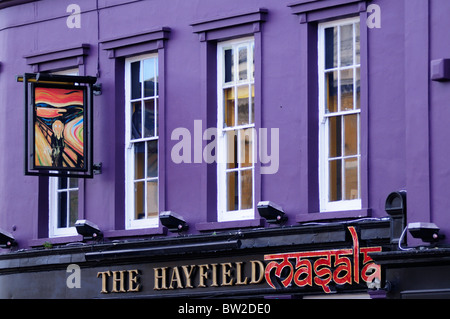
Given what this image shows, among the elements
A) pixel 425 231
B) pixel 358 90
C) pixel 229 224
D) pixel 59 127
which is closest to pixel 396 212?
pixel 425 231

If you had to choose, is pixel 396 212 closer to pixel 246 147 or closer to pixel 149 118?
pixel 246 147

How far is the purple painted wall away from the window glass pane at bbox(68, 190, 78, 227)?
0.50m

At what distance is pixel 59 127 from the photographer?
70.6ft

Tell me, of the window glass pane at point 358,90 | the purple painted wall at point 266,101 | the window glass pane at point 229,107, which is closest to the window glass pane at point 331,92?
the purple painted wall at point 266,101

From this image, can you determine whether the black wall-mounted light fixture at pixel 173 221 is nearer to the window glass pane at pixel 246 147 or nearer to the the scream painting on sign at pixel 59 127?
the window glass pane at pixel 246 147

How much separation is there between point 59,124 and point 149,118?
1428 millimetres

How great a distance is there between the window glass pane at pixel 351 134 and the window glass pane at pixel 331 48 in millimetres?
824

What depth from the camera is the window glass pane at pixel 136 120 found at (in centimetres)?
2161

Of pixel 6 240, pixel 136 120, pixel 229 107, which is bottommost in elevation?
pixel 6 240

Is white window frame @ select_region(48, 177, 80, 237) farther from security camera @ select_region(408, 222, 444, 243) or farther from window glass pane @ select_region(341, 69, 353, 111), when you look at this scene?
security camera @ select_region(408, 222, 444, 243)

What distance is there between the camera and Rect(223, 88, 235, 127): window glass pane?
67.0 feet

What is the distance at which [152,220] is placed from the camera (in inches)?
834
